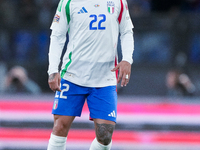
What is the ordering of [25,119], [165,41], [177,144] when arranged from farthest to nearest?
[165,41] < [25,119] < [177,144]

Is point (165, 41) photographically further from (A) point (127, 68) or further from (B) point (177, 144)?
(A) point (127, 68)

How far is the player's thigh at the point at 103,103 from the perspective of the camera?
3.28 m

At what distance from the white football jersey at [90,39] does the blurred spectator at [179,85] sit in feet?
14.1

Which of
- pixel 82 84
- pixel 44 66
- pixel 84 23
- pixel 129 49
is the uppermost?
pixel 84 23

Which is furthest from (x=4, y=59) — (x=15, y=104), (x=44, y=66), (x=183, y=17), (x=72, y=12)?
(x=72, y=12)

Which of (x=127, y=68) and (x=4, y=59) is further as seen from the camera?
(x=4, y=59)

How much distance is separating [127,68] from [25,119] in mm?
3294

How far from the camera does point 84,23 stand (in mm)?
3324

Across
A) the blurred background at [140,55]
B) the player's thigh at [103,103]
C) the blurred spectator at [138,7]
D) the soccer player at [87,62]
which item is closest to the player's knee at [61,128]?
the soccer player at [87,62]

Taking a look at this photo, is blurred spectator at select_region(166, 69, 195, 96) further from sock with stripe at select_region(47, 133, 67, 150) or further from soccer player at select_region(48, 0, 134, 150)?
sock with stripe at select_region(47, 133, 67, 150)

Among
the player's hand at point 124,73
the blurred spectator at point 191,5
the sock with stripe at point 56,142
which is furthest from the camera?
the blurred spectator at point 191,5

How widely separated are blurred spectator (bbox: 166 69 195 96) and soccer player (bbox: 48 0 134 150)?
14.1 feet

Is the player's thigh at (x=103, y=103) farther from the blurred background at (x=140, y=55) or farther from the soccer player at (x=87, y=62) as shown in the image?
the blurred background at (x=140, y=55)

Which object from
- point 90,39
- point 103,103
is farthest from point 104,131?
point 90,39
